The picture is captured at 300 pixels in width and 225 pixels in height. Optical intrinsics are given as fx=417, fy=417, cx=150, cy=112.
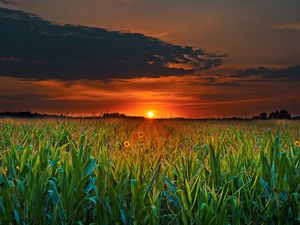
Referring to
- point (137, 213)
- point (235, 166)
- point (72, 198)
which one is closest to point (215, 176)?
point (235, 166)

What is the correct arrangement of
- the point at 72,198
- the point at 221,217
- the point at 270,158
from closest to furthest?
the point at 221,217 < the point at 72,198 < the point at 270,158

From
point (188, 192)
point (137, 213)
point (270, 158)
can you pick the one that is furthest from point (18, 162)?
point (270, 158)

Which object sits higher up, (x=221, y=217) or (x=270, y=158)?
(x=270, y=158)

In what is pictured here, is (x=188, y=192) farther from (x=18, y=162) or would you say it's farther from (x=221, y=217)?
(x=18, y=162)

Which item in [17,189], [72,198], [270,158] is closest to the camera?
[72,198]

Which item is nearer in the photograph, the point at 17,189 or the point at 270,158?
the point at 17,189

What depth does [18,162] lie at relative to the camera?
17.2 ft

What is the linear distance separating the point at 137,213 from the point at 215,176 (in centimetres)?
112

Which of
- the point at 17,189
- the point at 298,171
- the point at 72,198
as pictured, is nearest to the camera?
the point at 72,198

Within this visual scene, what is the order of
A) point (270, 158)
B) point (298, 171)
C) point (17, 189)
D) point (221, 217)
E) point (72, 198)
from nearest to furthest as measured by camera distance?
point (221, 217) < point (72, 198) < point (17, 189) < point (298, 171) < point (270, 158)

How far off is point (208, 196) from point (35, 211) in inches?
67.6

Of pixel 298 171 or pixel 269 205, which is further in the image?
pixel 298 171

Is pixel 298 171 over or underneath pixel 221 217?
over

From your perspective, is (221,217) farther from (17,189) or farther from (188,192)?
(17,189)
